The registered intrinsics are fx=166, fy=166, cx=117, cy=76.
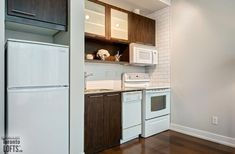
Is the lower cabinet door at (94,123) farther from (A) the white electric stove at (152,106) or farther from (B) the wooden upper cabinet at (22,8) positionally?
(B) the wooden upper cabinet at (22,8)

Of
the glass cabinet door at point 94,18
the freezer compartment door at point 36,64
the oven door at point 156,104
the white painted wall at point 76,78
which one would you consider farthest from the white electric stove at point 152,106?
the freezer compartment door at point 36,64

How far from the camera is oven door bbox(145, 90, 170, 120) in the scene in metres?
3.00

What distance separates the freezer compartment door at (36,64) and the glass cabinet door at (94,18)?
0.86 meters

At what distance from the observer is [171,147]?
8.36 feet

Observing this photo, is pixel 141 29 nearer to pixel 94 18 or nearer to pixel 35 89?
pixel 94 18

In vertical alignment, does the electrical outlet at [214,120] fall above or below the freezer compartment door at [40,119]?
below

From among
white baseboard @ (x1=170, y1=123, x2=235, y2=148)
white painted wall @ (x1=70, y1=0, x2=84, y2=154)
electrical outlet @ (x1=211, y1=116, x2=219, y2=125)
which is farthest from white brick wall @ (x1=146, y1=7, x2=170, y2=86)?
white painted wall @ (x1=70, y1=0, x2=84, y2=154)

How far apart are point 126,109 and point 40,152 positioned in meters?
1.39

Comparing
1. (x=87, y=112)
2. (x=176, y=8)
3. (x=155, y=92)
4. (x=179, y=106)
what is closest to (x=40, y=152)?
(x=87, y=112)

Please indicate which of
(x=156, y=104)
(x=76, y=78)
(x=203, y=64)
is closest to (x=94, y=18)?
(x=76, y=78)

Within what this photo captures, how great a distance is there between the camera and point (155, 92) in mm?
3121

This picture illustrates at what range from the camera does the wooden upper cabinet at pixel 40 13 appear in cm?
172

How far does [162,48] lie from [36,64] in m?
2.65

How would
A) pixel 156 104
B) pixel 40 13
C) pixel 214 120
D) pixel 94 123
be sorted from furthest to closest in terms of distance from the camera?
1. pixel 156 104
2. pixel 214 120
3. pixel 94 123
4. pixel 40 13
